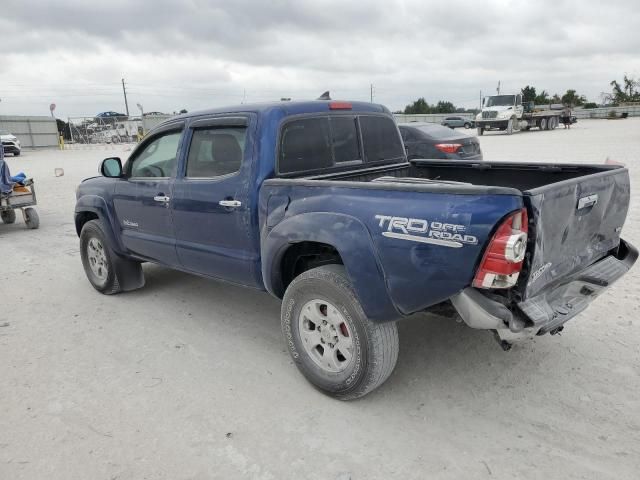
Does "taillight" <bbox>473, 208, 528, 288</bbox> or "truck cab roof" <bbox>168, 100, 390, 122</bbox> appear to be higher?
"truck cab roof" <bbox>168, 100, 390, 122</bbox>

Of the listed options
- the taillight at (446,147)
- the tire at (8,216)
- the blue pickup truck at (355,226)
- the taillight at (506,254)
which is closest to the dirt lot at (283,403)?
the blue pickup truck at (355,226)

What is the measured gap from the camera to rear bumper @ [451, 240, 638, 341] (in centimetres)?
262

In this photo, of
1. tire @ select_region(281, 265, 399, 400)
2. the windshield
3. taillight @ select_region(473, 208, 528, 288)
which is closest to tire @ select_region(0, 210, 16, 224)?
tire @ select_region(281, 265, 399, 400)

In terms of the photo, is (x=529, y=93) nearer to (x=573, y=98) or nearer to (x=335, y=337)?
(x=573, y=98)

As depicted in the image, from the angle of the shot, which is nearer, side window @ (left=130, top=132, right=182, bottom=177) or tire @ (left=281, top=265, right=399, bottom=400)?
tire @ (left=281, top=265, right=399, bottom=400)

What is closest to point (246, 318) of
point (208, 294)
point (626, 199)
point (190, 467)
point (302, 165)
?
point (208, 294)

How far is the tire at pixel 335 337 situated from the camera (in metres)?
3.07

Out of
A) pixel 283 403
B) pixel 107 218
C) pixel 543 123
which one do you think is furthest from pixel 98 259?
pixel 543 123

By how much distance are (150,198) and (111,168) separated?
2.22 feet

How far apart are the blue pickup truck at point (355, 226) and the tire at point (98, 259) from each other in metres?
0.25

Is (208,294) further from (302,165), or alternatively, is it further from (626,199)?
(626,199)

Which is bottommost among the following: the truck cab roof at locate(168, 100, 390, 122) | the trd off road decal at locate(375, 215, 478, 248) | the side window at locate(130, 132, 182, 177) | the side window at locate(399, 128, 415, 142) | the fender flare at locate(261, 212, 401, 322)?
the fender flare at locate(261, 212, 401, 322)

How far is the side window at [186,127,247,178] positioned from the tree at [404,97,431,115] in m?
75.0

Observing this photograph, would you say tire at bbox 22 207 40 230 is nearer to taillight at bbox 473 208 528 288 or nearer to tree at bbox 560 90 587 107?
taillight at bbox 473 208 528 288
